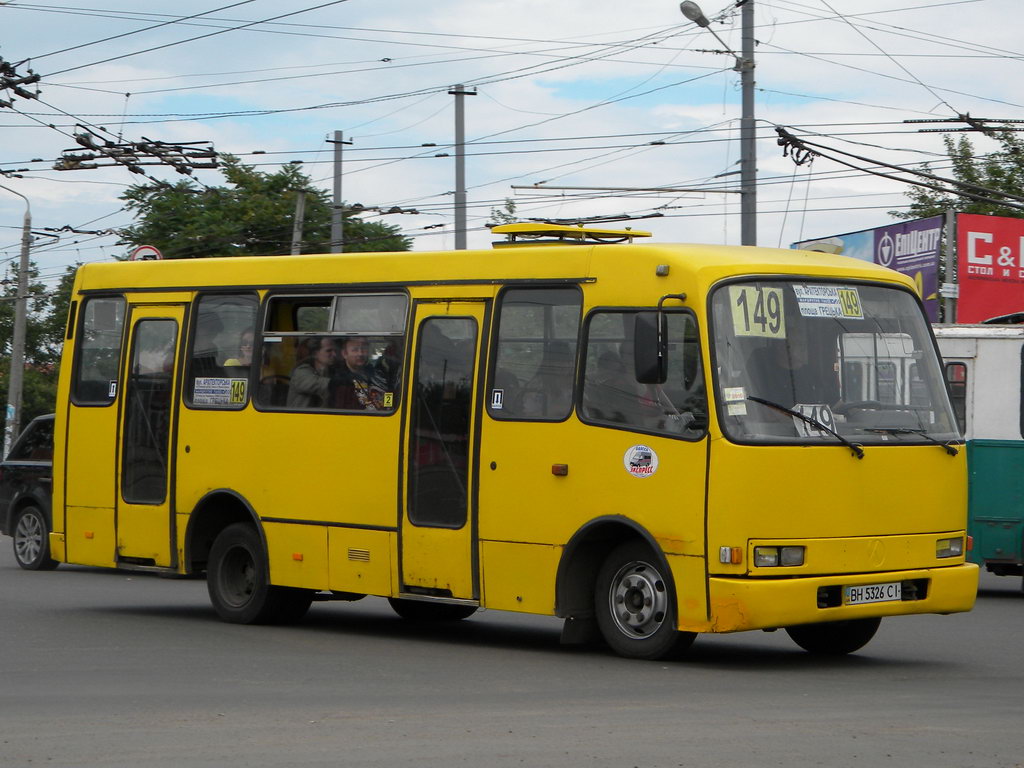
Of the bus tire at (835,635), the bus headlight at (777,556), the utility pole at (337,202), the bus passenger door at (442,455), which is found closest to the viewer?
the bus headlight at (777,556)

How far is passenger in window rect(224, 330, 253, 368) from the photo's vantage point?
548 inches

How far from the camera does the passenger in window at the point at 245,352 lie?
13914 mm

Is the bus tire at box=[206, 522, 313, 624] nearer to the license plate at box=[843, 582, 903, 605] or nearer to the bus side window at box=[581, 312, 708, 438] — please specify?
the bus side window at box=[581, 312, 708, 438]

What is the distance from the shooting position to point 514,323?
11945mm

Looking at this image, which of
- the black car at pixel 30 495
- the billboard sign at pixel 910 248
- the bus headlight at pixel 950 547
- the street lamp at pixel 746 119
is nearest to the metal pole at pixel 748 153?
the street lamp at pixel 746 119

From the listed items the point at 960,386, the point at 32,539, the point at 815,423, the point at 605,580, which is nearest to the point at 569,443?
the point at 605,580

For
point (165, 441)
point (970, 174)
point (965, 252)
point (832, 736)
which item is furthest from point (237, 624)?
point (970, 174)

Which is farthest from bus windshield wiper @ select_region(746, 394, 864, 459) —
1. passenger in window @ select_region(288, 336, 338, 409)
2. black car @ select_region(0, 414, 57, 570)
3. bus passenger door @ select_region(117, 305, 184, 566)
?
black car @ select_region(0, 414, 57, 570)

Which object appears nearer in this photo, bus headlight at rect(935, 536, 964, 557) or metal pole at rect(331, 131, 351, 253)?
bus headlight at rect(935, 536, 964, 557)

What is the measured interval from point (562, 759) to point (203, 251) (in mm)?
34470

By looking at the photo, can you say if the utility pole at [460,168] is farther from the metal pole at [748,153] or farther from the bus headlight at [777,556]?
the bus headlight at [777,556]

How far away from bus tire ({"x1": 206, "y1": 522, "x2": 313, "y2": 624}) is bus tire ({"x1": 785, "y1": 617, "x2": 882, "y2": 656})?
4.10 m

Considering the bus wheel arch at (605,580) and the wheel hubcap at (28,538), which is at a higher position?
the bus wheel arch at (605,580)

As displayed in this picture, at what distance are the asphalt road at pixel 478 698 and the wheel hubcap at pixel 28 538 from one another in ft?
23.3
